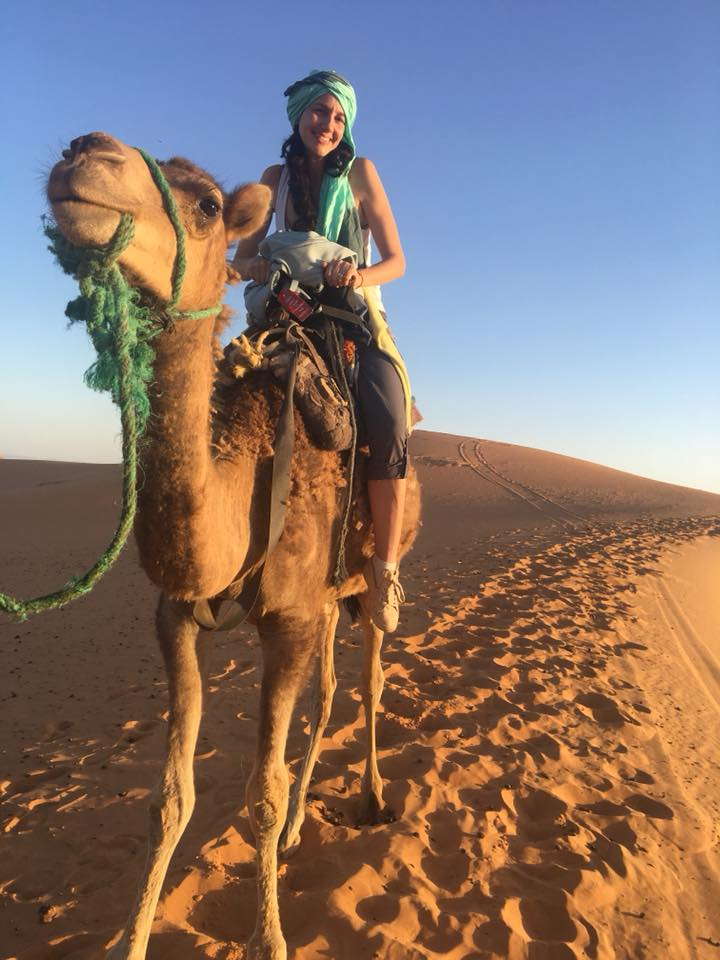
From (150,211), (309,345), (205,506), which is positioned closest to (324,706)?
(309,345)

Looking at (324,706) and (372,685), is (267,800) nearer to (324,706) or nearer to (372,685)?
(324,706)

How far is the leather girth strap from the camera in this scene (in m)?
2.78

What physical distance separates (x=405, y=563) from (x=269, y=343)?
11841mm

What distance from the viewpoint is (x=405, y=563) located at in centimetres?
1470

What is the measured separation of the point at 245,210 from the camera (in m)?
2.24

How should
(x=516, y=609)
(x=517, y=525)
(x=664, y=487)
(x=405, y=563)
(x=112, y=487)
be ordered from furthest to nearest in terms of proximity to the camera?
(x=664, y=487), (x=112, y=487), (x=517, y=525), (x=405, y=563), (x=516, y=609)

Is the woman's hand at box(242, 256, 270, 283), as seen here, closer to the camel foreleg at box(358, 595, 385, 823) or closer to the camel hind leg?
the camel hind leg

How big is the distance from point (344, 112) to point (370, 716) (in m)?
3.91

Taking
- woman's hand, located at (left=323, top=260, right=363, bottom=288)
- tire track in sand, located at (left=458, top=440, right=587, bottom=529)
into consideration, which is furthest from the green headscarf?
tire track in sand, located at (left=458, top=440, right=587, bottom=529)

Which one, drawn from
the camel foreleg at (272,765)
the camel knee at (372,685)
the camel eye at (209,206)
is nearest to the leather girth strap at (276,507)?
the camel foreleg at (272,765)

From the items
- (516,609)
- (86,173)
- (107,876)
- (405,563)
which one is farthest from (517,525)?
(86,173)

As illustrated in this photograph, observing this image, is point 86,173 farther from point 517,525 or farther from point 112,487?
point 112,487

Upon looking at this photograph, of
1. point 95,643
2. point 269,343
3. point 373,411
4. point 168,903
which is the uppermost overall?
point 269,343

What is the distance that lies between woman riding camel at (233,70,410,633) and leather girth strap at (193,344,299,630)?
2.29 feet
